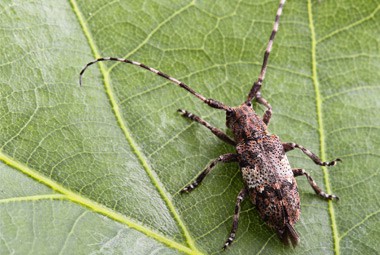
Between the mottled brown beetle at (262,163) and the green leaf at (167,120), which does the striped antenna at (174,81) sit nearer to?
the mottled brown beetle at (262,163)

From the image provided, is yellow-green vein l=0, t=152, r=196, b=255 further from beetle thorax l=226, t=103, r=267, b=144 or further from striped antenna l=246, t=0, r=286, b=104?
striped antenna l=246, t=0, r=286, b=104

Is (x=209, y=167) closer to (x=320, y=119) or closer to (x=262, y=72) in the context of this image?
(x=262, y=72)

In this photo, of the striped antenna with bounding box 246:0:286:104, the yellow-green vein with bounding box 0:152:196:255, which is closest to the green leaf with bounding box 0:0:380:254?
the yellow-green vein with bounding box 0:152:196:255

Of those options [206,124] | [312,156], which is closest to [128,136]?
[206,124]

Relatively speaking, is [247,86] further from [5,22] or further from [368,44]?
[5,22]

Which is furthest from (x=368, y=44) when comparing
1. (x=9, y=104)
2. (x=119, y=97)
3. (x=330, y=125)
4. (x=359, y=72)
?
(x=9, y=104)

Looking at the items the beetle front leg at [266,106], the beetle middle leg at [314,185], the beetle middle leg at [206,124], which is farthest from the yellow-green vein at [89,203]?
the beetle front leg at [266,106]
